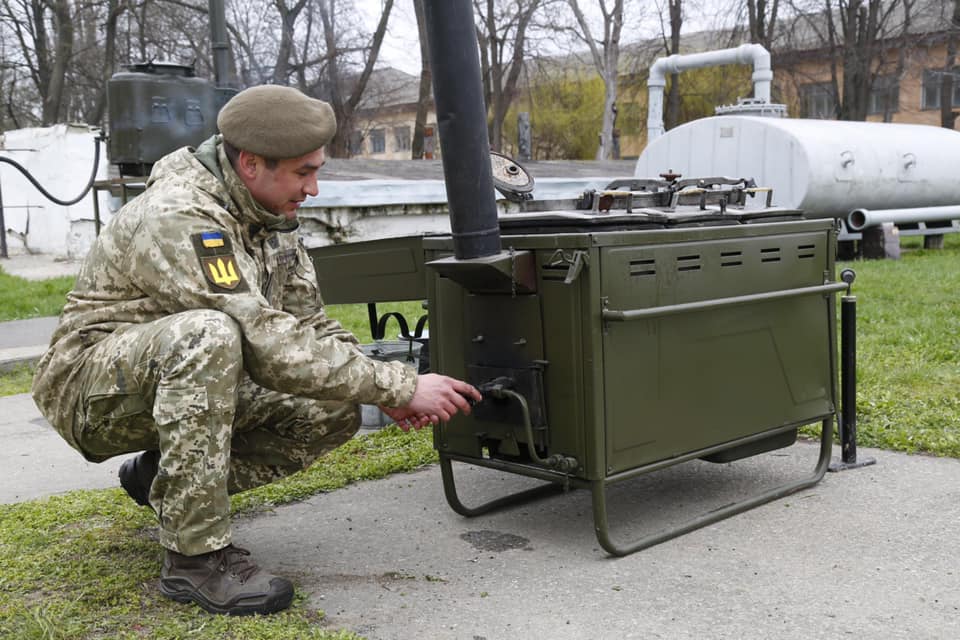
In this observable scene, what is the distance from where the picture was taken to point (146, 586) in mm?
3023

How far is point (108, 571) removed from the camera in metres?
3.15

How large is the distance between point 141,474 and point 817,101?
4197cm

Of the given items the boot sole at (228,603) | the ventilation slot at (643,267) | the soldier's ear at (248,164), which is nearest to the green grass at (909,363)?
the ventilation slot at (643,267)

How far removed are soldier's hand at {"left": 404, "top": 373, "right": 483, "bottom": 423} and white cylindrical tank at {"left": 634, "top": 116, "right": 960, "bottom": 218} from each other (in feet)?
35.0

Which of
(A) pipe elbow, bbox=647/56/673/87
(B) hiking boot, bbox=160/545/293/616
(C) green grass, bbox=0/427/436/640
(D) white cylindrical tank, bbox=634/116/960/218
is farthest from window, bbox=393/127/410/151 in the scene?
(B) hiking boot, bbox=160/545/293/616

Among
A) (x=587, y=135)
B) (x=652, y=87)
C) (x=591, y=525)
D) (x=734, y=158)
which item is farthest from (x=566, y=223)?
(x=587, y=135)

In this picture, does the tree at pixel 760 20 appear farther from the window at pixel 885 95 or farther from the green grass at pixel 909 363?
the green grass at pixel 909 363

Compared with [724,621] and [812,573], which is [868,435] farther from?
[724,621]

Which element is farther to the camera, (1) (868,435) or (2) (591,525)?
(1) (868,435)

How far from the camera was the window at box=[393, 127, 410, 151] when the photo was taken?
167 feet

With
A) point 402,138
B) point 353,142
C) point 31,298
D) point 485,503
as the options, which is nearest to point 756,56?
point 31,298

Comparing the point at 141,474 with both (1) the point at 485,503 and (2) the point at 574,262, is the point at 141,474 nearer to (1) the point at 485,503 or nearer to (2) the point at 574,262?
(1) the point at 485,503

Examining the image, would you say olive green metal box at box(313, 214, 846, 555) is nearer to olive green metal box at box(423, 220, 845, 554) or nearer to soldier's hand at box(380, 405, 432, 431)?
olive green metal box at box(423, 220, 845, 554)

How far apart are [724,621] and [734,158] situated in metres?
11.4
